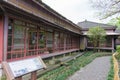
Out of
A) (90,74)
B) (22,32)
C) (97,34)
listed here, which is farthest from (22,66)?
(97,34)

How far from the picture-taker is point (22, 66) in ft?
17.7

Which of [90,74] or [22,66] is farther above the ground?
[22,66]

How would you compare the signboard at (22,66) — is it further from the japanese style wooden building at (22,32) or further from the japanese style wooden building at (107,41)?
the japanese style wooden building at (107,41)

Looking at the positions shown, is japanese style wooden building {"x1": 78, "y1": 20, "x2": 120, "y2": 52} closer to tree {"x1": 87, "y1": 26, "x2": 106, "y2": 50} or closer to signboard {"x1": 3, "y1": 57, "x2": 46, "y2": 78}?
tree {"x1": 87, "y1": 26, "x2": 106, "y2": 50}

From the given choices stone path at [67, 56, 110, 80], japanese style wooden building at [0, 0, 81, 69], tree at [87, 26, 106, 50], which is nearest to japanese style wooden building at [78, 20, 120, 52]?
tree at [87, 26, 106, 50]

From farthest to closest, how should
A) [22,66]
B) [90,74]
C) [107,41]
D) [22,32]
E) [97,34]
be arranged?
[107,41], [97,34], [22,32], [90,74], [22,66]

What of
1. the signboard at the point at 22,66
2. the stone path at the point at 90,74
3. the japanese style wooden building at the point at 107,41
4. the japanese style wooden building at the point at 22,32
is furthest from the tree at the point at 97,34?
the signboard at the point at 22,66

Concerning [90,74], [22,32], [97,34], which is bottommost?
[90,74]

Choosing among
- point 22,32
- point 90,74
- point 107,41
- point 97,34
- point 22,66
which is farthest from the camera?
point 107,41

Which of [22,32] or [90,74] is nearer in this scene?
[90,74]

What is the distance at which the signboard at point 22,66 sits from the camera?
4.77m

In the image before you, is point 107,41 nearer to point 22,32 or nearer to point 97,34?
point 97,34

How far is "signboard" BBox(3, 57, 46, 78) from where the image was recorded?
15.6ft

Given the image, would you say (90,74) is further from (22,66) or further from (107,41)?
(107,41)
